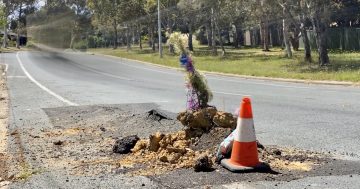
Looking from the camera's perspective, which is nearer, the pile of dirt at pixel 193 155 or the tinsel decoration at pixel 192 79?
the pile of dirt at pixel 193 155

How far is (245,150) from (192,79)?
206 centimetres

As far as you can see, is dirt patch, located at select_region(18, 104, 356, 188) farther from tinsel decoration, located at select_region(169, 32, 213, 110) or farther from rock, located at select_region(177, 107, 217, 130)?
tinsel decoration, located at select_region(169, 32, 213, 110)

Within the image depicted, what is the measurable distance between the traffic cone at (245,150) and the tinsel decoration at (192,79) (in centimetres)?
166

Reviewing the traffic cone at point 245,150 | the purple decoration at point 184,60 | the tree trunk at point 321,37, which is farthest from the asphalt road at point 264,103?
the tree trunk at point 321,37

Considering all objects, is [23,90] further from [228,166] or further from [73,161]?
[228,166]

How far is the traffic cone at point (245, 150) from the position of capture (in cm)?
591

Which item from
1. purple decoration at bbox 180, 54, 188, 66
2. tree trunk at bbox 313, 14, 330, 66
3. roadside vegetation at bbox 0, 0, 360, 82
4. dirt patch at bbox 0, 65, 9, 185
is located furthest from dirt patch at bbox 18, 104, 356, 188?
tree trunk at bbox 313, 14, 330, 66

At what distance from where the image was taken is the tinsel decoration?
7617mm

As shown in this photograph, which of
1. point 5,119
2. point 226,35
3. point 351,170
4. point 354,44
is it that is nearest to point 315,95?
point 5,119

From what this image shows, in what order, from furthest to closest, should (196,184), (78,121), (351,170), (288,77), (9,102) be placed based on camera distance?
(288,77), (9,102), (78,121), (351,170), (196,184)

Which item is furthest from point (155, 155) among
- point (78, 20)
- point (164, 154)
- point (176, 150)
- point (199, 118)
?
point (78, 20)

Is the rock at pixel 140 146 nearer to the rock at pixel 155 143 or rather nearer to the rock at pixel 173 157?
the rock at pixel 155 143

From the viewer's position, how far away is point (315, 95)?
1549 cm

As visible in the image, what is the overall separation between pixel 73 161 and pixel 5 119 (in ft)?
17.5
